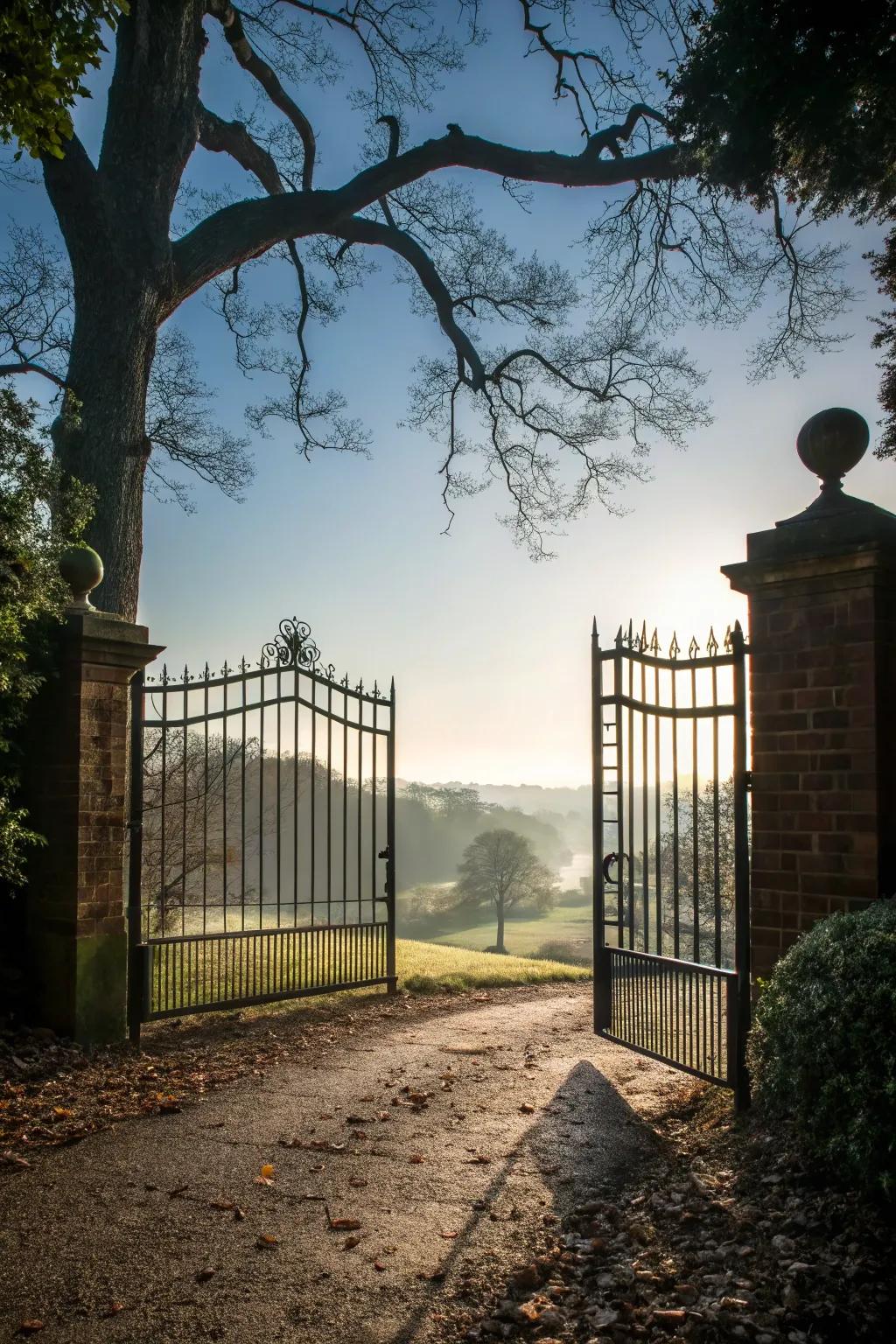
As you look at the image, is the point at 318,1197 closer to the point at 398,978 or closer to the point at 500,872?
the point at 398,978

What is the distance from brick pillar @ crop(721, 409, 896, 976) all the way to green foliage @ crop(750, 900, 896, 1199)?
2.06 feet

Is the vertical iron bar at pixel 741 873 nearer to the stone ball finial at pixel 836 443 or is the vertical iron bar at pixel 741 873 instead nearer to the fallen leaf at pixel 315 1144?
the stone ball finial at pixel 836 443

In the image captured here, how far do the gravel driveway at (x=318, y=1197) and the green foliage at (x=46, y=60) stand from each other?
466 centimetres

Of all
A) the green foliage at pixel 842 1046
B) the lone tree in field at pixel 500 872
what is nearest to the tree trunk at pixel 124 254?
the green foliage at pixel 842 1046

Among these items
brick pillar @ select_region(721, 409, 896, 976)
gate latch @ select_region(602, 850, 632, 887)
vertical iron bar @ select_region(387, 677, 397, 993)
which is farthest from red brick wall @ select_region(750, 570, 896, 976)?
vertical iron bar @ select_region(387, 677, 397, 993)

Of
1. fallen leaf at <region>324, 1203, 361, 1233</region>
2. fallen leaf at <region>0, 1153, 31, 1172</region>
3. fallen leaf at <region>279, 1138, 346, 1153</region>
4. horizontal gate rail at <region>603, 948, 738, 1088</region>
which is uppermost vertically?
horizontal gate rail at <region>603, 948, 738, 1088</region>

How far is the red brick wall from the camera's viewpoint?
4.88 meters

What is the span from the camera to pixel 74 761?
6.60 m

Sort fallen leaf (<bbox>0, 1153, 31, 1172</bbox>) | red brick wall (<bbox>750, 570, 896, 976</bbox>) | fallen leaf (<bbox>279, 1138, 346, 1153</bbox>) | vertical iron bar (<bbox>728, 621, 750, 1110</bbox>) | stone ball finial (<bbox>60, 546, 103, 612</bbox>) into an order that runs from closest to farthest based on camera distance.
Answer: fallen leaf (<bbox>0, 1153, 31, 1172</bbox>) → fallen leaf (<bbox>279, 1138, 346, 1153</bbox>) → red brick wall (<bbox>750, 570, 896, 976</bbox>) → vertical iron bar (<bbox>728, 621, 750, 1110</bbox>) → stone ball finial (<bbox>60, 546, 103, 612</bbox>)

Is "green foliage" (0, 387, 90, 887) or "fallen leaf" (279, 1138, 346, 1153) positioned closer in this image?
"fallen leaf" (279, 1138, 346, 1153)

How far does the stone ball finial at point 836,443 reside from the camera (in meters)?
5.41

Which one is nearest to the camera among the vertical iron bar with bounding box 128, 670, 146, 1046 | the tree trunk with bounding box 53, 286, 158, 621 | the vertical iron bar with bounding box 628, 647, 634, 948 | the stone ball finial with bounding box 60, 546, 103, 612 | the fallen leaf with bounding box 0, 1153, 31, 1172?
the fallen leaf with bounding box 0, 1153, 31, 1172

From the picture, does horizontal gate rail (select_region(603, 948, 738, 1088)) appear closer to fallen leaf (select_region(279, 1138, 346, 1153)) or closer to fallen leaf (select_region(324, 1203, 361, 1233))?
fallen leaf (select_region(279, 1138, 346, 1153))

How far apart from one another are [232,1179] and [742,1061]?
2822mm
